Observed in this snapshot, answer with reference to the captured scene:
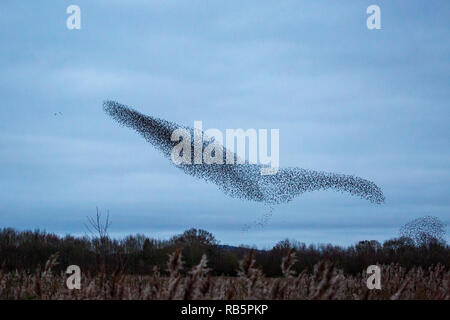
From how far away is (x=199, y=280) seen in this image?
282 inches

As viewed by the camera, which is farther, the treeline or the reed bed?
the treeline

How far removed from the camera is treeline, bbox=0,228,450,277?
17422 millimetres

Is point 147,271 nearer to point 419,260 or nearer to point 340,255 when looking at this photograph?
point 340,255

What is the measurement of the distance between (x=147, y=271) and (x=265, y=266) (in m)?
3.09

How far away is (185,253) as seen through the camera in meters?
18.0

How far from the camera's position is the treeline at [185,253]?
17.4 meters

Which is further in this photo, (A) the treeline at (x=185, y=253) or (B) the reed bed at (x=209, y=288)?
(A) the treeline at (x=185, y=253)

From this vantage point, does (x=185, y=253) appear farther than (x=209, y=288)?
Yes
